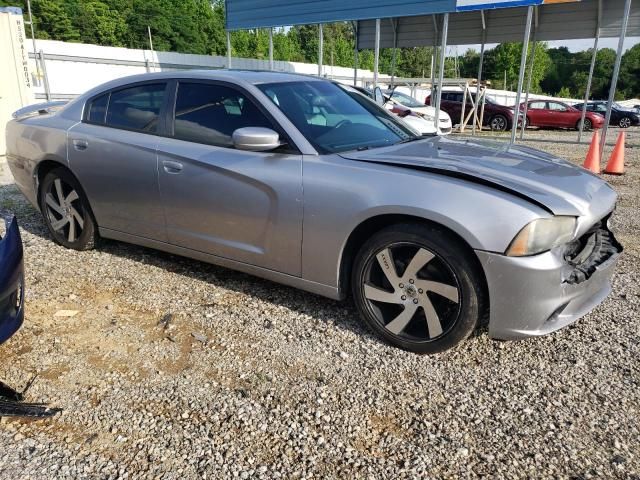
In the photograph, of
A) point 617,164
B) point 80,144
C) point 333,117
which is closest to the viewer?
point 333,117

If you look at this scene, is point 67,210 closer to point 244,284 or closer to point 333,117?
point 244,284

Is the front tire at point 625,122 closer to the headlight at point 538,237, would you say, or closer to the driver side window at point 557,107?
the driver side window at point 557,107

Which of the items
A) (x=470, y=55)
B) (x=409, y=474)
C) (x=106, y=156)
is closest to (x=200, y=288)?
(x=106, y=156)

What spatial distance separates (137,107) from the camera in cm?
391

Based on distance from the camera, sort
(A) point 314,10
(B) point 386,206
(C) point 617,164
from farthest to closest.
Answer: (A) point 314,10, (C) point 617,164, (B) point 386,206

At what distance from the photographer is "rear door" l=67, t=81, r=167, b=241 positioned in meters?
3.70

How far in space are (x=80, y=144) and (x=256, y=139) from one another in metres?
1.91

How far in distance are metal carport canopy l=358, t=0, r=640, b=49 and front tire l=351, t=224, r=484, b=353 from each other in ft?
46.6

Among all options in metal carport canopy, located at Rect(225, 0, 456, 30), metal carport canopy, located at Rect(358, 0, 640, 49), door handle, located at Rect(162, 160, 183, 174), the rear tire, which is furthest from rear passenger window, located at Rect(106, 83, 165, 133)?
the rear tire

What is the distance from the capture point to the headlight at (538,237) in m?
2.40

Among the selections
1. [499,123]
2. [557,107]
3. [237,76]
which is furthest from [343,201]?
[557,107]

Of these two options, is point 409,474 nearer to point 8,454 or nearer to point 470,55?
point 8,454

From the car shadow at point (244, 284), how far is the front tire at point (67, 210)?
7.2 inches

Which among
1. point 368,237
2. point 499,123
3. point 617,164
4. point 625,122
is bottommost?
point 625,122
